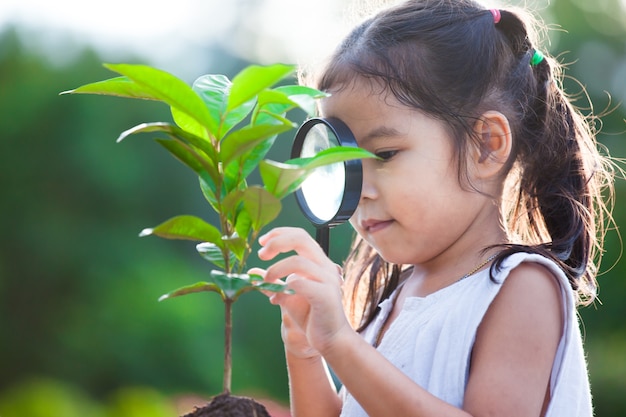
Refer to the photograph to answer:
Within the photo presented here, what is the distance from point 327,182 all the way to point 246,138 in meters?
0.47

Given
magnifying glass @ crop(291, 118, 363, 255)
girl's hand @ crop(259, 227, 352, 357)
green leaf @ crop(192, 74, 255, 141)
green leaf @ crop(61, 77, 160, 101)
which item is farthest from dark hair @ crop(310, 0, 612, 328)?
green leaf @ crop(61, 77, 160, 101)

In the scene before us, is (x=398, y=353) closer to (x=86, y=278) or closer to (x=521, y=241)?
(x=521, y=241)

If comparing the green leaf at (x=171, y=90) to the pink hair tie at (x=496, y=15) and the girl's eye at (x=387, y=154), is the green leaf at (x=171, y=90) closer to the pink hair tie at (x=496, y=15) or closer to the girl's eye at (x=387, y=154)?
the girl's eye at (x=387, y=154)

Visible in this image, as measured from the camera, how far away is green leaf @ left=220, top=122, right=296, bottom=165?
1051 millimetres

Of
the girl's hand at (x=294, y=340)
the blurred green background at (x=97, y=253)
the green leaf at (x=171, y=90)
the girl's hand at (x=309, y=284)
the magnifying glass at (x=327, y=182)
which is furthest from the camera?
the blurred green background at (x=97, y=253)

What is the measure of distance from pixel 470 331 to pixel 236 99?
702mm

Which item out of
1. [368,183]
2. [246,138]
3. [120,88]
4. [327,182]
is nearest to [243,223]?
[246,138]

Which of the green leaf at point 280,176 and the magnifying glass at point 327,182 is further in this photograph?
the magnifying glass at point 327,182

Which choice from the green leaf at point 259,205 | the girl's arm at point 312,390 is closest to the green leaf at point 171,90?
the green leaf at point 259,205

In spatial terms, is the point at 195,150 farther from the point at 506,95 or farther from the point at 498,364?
the point at 506,95

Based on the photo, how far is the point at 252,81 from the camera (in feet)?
3.53

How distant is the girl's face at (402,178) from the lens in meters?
1.58

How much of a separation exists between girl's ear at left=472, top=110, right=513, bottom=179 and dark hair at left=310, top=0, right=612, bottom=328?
0.03 m

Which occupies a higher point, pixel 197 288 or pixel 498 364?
pixel 197 288
